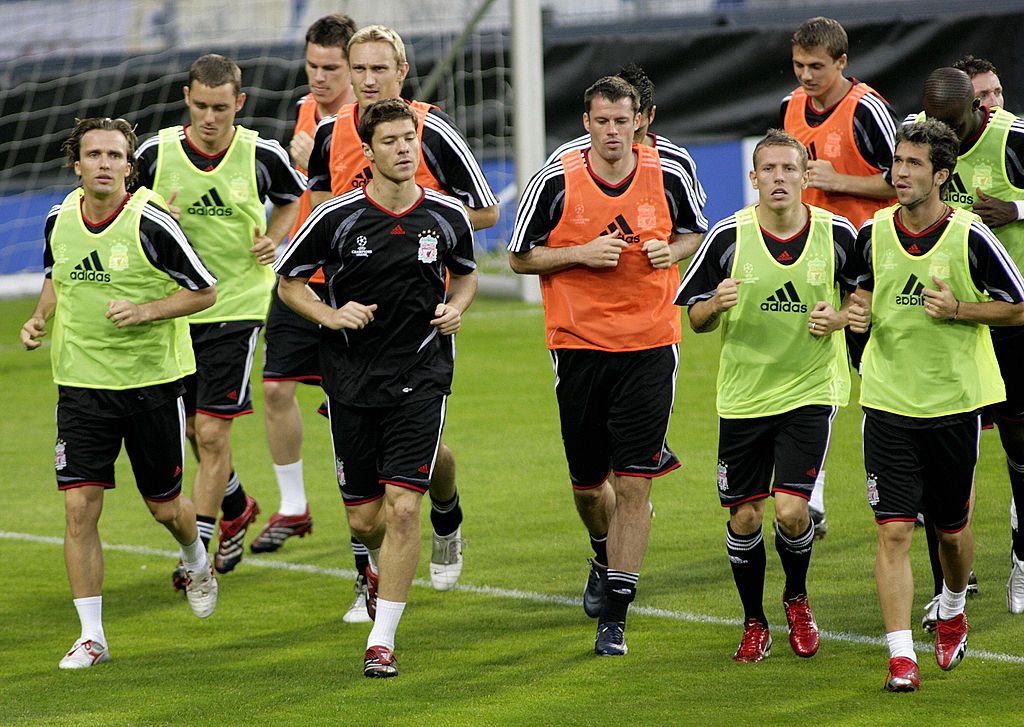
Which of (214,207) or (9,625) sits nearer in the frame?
(9,625)

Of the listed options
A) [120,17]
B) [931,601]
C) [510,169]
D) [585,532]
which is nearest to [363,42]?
[585,532]

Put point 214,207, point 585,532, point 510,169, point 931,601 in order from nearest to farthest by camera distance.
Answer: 1. point 931,601
2. point 214,207
3. point 585,532
4. point 510,169

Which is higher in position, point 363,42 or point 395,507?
point 363,42

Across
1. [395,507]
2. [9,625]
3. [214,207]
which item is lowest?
[9,625]

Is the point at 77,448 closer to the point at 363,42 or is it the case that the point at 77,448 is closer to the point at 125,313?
the point at 125,313

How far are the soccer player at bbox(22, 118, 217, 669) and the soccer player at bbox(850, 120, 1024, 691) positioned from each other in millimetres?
2834

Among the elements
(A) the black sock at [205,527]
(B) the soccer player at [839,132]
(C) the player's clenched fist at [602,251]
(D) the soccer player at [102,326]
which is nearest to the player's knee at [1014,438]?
(B) the soccer player at [839,132]

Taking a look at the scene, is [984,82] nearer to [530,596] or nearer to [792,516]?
[792,516]

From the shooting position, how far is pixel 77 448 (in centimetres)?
663

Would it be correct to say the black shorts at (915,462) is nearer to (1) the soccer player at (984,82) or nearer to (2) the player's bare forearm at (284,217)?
(1) the soccer player at (984,82)

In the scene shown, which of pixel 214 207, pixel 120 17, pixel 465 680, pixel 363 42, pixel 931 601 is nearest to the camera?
pixel 465 680

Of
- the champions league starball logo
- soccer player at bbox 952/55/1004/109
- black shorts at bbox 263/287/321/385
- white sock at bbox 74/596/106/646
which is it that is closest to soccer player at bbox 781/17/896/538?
soccer player at bbox 952/55/1004/109

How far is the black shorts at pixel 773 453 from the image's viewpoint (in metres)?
6.21

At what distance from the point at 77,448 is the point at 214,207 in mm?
1973
